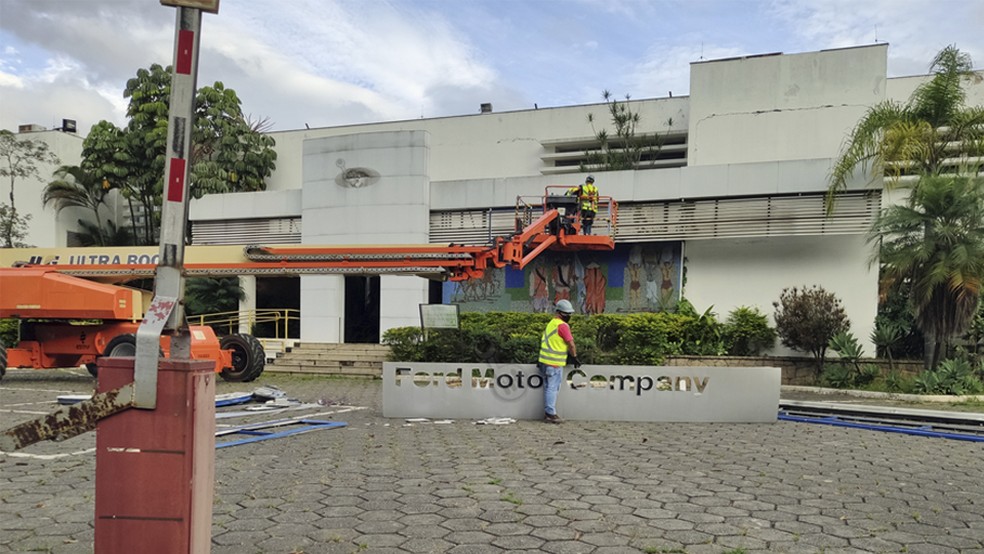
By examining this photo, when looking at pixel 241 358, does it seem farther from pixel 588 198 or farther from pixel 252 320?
pixel 588 198

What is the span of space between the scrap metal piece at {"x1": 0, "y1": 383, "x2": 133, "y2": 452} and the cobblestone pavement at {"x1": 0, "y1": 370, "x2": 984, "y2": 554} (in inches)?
73.6

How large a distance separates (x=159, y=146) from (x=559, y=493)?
25601 millimetres

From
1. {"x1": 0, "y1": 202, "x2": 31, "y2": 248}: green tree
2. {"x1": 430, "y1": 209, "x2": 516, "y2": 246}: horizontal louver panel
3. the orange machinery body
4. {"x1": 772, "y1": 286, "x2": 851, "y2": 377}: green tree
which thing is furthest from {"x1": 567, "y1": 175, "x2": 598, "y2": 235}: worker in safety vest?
{"x1": 0, "y1": 202, "x2": 31, "y2": 248}: green tree

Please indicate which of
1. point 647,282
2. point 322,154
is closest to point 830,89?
point 647,282

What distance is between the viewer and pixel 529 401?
1095 cm

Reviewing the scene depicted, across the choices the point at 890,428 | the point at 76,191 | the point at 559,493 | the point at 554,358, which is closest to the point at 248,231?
the point at 76,191

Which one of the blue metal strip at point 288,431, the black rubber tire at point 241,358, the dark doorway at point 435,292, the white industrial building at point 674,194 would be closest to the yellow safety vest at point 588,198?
the white industrial building at point 674,194

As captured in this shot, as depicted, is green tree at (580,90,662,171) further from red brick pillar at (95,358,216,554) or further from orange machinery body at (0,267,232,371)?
red brick pillar at (95,358,216,554)

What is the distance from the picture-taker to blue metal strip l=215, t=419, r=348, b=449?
27.9 feet

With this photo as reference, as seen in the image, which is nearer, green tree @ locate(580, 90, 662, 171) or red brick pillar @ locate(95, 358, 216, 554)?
red brick pillar @ locate(95, 358, 216, 554)

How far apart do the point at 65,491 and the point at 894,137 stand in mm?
15864

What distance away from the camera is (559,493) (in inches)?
242

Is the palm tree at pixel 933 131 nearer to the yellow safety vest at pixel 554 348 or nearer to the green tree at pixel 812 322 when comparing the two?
the green tree at pixel 812 322

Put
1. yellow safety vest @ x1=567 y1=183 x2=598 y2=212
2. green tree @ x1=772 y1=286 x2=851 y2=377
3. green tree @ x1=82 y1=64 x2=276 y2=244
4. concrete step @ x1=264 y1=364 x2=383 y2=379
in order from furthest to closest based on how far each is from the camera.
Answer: green tree @ x1=82 y1=64 x2=276 y2=244
concrete step @ x1=264 y1=364 x2=383 y2=379
yellow safety vest @ x1=567 y1=183 x2=598 y2=212
green tree @ x1=772 y1=286 x2=851 y2=377
